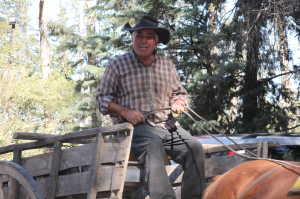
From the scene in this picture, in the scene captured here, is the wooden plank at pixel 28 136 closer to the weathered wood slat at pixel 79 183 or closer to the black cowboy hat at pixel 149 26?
the weathered wood slat at pixel 79 183

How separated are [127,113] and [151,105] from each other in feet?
0.99

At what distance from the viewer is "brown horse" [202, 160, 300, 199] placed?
2.00 meters

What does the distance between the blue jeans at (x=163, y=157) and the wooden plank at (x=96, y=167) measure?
328mm

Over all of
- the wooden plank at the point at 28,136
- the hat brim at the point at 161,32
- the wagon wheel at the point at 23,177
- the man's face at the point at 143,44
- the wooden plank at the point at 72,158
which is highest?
the hat brim at the point at 161,32

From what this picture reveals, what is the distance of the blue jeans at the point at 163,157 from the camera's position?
281cm

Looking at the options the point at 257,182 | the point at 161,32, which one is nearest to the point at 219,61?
the point at 161,32

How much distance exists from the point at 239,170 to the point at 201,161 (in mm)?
787

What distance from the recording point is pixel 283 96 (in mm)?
10906

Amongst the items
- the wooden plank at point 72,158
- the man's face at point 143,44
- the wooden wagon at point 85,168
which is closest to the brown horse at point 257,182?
the wooden wagon at point 85,168

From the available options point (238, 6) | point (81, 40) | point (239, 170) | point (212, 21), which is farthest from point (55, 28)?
point (239, 170)

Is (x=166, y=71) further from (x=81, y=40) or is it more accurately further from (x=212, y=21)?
(x=81, y=40)

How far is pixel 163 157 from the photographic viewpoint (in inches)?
118

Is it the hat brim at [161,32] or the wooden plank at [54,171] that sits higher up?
the hat brim at [161,32]

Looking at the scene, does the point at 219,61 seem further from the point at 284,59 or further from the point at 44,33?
the point at 44,33
